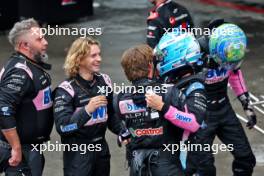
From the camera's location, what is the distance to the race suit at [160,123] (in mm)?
4473

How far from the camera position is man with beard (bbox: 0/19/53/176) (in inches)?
189

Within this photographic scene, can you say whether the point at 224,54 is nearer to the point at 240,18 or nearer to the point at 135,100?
the point at 135,100

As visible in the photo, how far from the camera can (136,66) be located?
4477mm

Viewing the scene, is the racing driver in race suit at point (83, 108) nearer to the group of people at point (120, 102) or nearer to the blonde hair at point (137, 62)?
the group of people at point (120, 102)

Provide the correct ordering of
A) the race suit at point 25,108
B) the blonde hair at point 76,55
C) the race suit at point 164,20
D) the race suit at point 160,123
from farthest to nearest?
the race suit at point 164,20, the blonde hair at point 76,55, the race suit at point 25,108, the race suit at point 160,123

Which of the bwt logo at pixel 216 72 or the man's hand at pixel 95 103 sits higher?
the man's hand at pixel 95 103

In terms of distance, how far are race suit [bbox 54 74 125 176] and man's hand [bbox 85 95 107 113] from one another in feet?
0.13

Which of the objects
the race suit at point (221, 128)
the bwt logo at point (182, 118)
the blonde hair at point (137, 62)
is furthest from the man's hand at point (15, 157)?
the race suit at point (221, 128)

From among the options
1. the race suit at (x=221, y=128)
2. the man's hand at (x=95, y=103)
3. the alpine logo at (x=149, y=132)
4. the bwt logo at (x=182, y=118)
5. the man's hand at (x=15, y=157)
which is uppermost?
the bwt logo at (x=182, y=118)

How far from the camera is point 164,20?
650 cm

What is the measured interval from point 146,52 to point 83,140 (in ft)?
3.22

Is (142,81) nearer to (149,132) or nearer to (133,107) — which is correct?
(133,107)

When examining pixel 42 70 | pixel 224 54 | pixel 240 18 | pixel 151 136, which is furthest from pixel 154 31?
pixel 240 18

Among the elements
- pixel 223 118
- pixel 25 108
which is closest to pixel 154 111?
pixel 25 108
